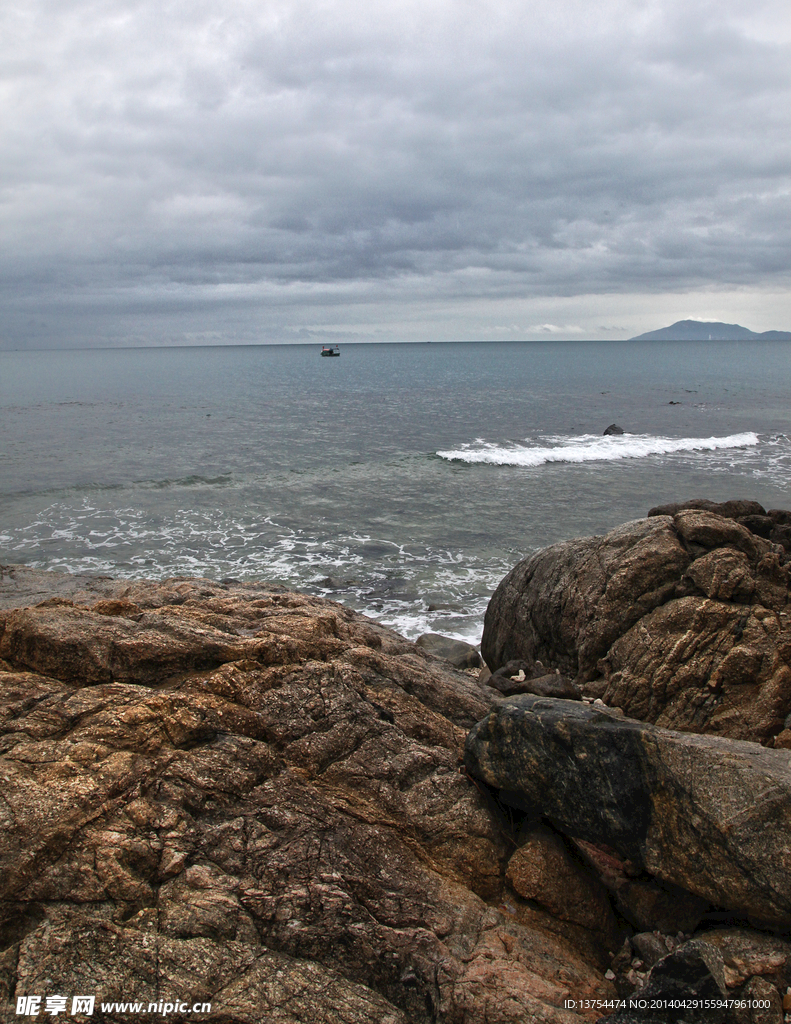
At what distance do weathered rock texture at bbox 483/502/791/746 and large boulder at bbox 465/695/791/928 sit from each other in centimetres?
336

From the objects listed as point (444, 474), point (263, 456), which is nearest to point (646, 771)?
point (444, 474)

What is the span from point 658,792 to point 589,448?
43.0 m

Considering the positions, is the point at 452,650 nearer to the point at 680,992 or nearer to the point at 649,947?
the point at 649,947

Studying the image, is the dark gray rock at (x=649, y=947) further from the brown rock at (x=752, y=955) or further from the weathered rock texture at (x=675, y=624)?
the weathered rock texture at (x=675, y=624)

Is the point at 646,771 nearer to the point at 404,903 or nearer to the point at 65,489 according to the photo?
the point at 404,903

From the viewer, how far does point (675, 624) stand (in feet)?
35.1

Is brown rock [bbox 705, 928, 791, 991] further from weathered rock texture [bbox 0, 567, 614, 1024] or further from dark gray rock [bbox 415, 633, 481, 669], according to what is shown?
dark gray rock [bbox 415, 633, 481, 669]

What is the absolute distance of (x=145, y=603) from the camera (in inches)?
386

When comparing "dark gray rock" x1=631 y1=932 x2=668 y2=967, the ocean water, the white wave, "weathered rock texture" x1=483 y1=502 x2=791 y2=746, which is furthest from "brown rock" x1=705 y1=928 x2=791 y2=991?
the white wave

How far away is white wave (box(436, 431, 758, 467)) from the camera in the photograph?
4362 centimetres

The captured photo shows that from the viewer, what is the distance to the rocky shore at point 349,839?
16.4ft

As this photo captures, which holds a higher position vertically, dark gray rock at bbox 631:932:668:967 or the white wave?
the white wave

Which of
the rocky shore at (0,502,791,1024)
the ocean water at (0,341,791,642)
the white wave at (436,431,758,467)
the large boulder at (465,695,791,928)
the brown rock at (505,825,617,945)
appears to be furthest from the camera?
the white wave at (436,431,758,467)

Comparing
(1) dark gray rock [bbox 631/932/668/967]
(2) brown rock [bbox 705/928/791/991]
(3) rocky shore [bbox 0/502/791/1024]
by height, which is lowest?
(1) dark gray rock [bbox 631/932/668/967]
